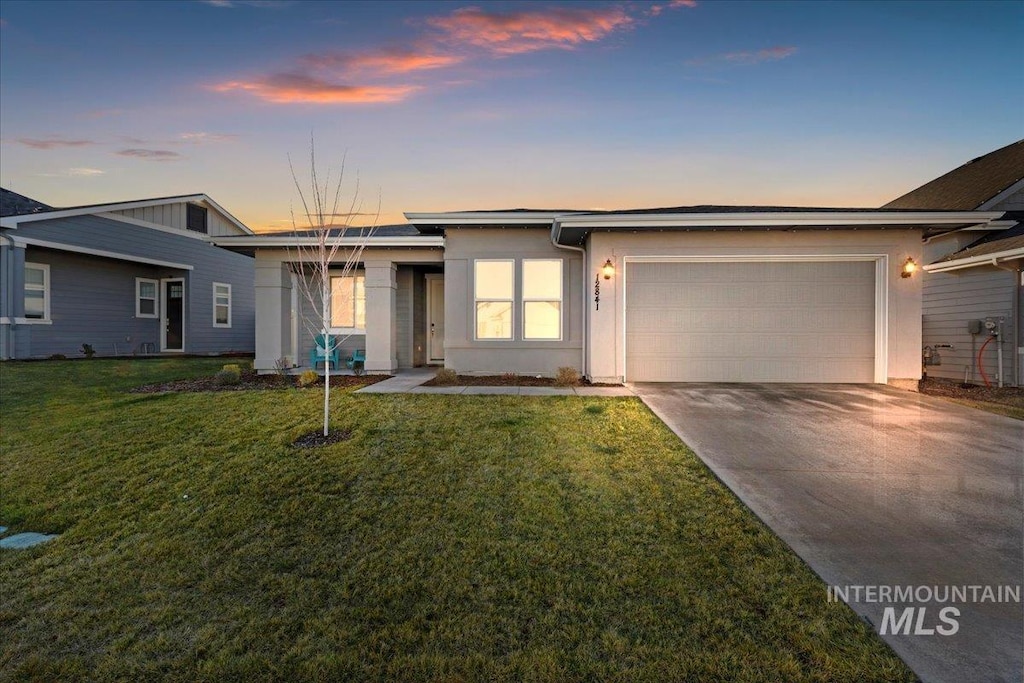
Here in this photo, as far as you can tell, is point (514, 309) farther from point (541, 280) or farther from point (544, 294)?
point (541, 280)

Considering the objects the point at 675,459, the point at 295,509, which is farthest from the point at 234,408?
the point at 675,459

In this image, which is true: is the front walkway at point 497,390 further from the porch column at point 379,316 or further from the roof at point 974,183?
the roof at point 974,183

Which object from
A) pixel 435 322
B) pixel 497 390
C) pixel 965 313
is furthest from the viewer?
pixel 435 322

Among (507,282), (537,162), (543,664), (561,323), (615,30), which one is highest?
(615,30)

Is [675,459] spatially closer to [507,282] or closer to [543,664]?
[543,664]

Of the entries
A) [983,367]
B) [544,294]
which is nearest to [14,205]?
[544,294]

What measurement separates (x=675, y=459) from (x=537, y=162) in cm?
992

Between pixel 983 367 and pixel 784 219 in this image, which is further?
pixel 983 367

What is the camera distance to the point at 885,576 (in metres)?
2.68

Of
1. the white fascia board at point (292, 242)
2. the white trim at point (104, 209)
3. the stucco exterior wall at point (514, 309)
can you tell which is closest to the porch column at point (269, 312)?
the white fascia board at point (292, 242)

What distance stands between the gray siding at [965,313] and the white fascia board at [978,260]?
2.21 ft

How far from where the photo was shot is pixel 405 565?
9.71 ft

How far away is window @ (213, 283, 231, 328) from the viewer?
18.4 metres

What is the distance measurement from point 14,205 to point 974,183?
1042 inches
